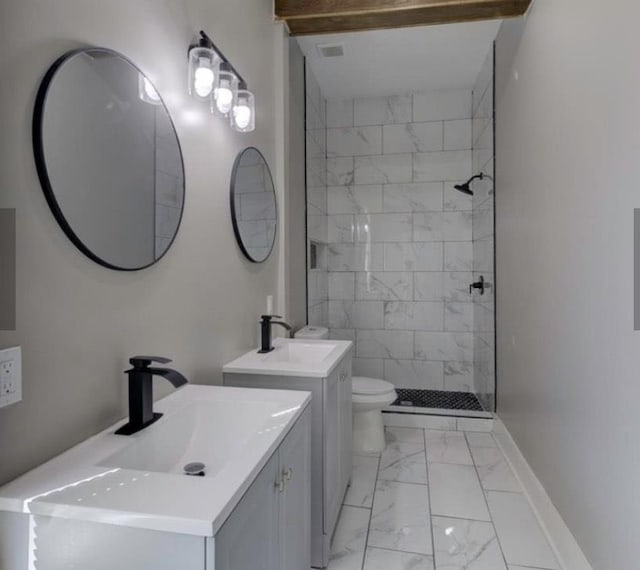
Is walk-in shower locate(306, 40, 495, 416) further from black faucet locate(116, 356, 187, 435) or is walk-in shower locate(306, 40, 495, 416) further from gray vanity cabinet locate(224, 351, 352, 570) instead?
black faucet locate(116, 356, 187, 435)

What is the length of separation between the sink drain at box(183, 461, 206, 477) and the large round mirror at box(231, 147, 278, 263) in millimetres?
1044

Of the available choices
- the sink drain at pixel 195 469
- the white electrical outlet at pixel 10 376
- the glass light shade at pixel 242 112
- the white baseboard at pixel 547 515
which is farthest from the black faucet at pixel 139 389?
the white baseboard at pixel 547 515

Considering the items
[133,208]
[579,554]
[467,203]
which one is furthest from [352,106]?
[579,554]

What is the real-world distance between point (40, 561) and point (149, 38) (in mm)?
1377

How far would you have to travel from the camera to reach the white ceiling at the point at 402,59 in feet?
9.27

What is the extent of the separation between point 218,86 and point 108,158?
0.72m

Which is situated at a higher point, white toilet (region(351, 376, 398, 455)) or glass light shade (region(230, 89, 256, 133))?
glass light shade (region(230, 89, 256, 133))

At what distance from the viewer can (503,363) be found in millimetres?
2785

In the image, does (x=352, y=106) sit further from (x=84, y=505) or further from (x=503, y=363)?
(x=84, y=505)

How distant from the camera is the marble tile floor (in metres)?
1.76

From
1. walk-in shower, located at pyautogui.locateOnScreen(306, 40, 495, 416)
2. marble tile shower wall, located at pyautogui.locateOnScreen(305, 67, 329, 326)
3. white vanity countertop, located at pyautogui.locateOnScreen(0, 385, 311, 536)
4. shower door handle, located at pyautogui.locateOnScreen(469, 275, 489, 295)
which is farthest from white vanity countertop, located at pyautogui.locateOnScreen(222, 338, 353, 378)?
shower door handle, located at pyautogui.locateOnScreen(469, 275, 489, 295)

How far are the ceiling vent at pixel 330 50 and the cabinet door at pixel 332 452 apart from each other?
2369 millimetres

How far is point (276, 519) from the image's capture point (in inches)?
41.2

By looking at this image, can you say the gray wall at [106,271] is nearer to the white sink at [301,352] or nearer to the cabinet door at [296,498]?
the white sink at [301,352]
